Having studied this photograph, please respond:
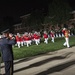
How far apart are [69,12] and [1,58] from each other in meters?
75.2

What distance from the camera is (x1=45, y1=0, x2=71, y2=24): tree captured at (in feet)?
278

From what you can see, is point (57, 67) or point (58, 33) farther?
point (58, 33)

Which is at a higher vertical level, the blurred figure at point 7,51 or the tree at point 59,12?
the tree at point 59,12

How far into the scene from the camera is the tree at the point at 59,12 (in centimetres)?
8475

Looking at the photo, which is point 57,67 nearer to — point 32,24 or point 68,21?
point 68,21

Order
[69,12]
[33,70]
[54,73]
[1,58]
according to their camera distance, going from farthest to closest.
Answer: [69,12] → [33,70] → [54,73] → [1,58]

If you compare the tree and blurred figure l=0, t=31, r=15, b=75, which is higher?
the tree

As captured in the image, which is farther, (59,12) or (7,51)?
(59,12)

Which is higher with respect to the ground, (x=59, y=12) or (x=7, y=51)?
(x=59, y=12)

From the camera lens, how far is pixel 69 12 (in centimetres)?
8519

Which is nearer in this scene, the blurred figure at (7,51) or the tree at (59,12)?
the blurred figure at (7,51)

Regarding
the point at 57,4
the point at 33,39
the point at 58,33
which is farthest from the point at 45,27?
the point at 33,39

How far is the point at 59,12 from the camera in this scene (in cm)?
8594

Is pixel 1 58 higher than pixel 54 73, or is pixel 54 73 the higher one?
pixel 1 58
